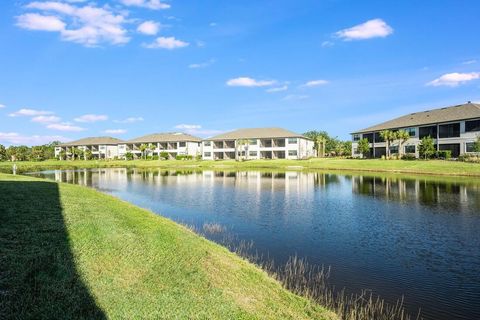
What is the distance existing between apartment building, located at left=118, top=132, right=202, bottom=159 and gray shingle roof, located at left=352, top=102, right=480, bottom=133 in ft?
196

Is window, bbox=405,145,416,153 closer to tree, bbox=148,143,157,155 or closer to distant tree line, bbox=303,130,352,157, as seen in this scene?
distant tree line, bbox=303,130,352,157

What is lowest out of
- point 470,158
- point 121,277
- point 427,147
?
point 121,277

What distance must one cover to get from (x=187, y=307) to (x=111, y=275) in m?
2.54

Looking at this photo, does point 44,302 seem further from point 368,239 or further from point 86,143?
point 86,143

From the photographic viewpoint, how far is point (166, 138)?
132375mm

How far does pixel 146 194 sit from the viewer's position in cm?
3912

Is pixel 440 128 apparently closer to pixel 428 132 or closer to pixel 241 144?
pixel 428 132

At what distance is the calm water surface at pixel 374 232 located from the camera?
12883mm

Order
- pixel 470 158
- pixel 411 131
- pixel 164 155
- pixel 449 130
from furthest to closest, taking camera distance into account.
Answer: pixel 164 155 → pixel 411 131 → pixel 449 130 → pixel 470 158

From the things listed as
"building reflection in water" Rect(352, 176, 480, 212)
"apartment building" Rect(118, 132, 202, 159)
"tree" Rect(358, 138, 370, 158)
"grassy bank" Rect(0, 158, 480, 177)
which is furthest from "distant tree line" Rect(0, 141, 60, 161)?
"building reflection in water" Rect(352, 176, 480, 212)

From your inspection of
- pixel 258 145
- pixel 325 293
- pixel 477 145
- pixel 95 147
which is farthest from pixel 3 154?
pixel 325 293

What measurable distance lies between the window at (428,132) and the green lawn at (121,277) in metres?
78.0

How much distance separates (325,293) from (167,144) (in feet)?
406

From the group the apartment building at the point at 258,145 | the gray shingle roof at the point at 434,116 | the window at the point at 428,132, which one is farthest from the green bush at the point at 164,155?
the window at the point at 428,132
